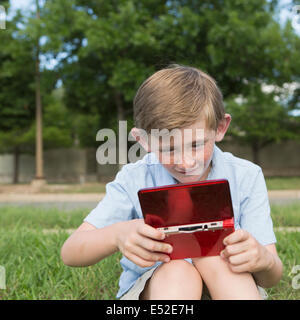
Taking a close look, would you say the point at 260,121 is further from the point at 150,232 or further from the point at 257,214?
the point at 150,232

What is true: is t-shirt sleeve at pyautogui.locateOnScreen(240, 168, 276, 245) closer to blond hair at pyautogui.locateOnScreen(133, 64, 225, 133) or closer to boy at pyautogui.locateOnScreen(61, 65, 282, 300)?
boy at pyautogui.locateOnScreen(61, 65, 282, 300)

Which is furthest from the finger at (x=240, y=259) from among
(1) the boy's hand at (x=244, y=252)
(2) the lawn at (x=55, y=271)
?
(2) the lawn at (x=55, y=271)

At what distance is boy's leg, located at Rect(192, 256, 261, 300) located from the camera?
3.42ft

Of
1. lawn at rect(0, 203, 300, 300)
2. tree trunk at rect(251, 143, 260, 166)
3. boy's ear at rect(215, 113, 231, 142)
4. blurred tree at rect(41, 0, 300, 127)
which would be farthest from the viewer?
tree trunk at rect(251, 143, 260, 166)

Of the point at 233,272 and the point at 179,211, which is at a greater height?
the point at 179,211

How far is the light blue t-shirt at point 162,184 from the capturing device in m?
1.26

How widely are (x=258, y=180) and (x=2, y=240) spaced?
1.91m

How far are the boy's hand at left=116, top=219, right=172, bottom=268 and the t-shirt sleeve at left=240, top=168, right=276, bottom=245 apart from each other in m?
0.35

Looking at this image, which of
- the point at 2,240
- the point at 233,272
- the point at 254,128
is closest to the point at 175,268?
the point at 233,272

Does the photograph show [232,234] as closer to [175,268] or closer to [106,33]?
[175,268]

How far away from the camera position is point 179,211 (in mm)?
938

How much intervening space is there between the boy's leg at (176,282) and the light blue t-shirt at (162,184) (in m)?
0.16

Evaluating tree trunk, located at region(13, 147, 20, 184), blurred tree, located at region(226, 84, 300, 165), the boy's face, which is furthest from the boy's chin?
tree trunk, located at region(13, 147, 20, 184)

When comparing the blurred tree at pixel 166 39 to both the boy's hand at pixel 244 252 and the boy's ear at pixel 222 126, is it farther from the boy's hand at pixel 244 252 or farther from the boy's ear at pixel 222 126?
the boy's hand at pixel 244 252
